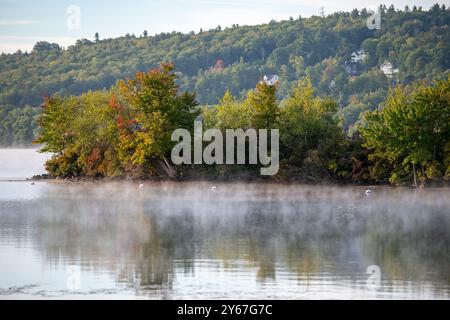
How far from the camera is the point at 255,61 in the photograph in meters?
99.6

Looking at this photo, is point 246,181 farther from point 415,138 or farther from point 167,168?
point 415,138

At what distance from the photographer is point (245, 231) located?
22562 millimetres

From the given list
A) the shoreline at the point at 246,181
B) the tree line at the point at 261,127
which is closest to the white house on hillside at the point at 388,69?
the tree line at the point at 261,127

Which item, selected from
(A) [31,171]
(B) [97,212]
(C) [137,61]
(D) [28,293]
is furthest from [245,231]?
(C) [137,61]

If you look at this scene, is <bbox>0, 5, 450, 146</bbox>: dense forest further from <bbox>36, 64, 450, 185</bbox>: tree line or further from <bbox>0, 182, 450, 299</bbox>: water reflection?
<bbox>0, 182, 450, 299</bbox>: water reflection

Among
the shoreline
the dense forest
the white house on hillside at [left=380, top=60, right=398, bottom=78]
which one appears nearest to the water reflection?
the shoreline

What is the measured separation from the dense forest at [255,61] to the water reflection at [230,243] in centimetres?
4310

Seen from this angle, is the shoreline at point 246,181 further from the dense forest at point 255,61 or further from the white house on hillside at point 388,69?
the white house on hillside at point 388,69

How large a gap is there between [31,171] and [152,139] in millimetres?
13924

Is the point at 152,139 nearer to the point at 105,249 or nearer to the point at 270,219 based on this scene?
the point at 270,219

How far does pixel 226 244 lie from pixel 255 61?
80.3m

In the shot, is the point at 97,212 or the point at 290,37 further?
the point at 290,37

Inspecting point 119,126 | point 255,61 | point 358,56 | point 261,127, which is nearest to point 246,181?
point 261,127

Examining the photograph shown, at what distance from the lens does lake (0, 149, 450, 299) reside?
15352 millimetres
